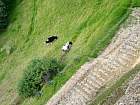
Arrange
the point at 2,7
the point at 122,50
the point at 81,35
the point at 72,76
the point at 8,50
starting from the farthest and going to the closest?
1. the point at 2,7
2. the point at 8,50
3. the point at 81,35
4. the point at 72,76
5. the point at 122,50

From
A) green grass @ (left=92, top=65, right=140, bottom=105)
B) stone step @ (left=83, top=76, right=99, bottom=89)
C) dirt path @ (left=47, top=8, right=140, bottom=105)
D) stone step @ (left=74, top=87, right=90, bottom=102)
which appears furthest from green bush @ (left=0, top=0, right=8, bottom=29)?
green grass @ (left=92, top=65, right=140, bottom=105)

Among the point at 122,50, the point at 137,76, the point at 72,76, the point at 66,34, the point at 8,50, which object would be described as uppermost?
the point at 137,76

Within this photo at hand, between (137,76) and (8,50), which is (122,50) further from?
(8,50)

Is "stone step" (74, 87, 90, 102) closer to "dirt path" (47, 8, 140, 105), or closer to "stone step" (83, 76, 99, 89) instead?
"dirt path" (47, 8, 140, 105)

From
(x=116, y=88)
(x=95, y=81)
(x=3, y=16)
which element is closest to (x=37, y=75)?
(x=95, y=81)

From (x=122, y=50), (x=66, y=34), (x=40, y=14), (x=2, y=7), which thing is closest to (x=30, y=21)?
(x=40, y=14)

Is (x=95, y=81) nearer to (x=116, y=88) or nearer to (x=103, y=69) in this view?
(x=103, y=69)
